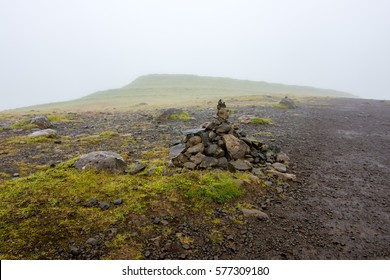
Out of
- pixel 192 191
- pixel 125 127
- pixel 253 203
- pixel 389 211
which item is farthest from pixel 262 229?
pixel 125 127

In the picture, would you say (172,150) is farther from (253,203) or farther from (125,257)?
(125,257)

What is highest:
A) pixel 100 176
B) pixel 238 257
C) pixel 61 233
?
pixel 100 176

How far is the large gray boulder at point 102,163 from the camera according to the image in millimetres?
9500

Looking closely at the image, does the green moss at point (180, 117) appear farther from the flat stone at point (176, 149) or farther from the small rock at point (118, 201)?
the small rock at point (118, 201)

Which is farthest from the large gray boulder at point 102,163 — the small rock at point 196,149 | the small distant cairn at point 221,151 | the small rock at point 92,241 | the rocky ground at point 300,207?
the small rock at point 92,241

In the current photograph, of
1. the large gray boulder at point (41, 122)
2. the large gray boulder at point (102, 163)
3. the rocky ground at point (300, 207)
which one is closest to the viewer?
the rocky ground at point (300, 207)

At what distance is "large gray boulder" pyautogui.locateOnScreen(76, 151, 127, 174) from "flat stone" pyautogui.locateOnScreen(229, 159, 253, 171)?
4.21 meters

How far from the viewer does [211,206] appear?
25.7 feet

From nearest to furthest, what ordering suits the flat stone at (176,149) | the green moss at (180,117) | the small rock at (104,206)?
the small rock at (104,206) → the flat stone at (176,149) → the green moss at (180,117)

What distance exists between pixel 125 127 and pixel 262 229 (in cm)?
1504

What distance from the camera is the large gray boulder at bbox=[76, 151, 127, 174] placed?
374 inches

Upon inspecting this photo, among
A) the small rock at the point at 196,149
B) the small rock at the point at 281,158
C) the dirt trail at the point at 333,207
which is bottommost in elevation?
the dirt trail at the point at 333,207

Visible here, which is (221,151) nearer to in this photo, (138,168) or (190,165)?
(190,165)

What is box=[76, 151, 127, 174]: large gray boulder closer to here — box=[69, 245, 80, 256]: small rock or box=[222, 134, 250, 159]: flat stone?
box=[69, 245, 80, 256]: small rock
